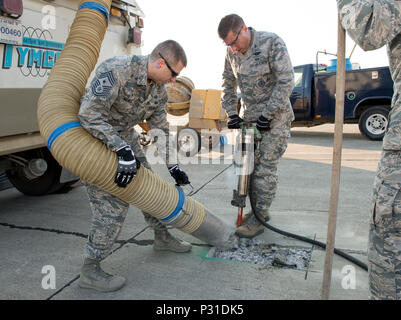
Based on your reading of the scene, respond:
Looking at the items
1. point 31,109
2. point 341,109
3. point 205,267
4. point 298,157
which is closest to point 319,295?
point 205,267

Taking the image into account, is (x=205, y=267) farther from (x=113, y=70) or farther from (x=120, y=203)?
(x=113, y=70)

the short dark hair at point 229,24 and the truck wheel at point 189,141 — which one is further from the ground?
the short dark hair at point 229,24

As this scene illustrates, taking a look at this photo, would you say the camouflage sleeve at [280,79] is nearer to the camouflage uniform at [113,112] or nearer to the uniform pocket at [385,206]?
the camouflage uniform at [113,112]

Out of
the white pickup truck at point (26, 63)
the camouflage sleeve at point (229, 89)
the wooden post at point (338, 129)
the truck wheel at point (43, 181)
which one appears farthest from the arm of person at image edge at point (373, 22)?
the truck wheel at point (43, 181)

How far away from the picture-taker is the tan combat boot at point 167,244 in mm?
3133

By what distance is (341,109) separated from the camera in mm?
1983

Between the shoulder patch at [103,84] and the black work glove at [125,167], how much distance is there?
0.36 m

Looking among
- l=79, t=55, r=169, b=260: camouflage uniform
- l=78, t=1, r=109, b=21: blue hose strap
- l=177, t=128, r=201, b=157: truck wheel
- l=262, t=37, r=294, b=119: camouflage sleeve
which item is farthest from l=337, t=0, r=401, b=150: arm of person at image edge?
l=177, t=128, r=201, b=157: truck wheel

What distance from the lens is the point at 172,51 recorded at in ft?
7.95

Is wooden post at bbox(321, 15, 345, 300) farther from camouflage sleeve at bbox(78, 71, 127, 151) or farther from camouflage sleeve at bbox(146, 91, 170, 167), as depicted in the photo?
camouflage sleeve at bbox(146, 91, 170, 167)

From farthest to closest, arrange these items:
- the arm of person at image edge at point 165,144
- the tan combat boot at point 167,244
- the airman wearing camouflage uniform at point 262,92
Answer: the airman wearing camouflage uniform at point 262,92 < the tan combat boot at point 167,244 < the arm of person at image edge at point 165,144

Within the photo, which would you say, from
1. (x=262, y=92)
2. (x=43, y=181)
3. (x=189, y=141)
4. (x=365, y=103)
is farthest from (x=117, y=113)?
(x=365, y=103)

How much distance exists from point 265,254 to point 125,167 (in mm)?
1448

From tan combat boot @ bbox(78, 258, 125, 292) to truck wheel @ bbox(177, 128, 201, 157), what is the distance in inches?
202
